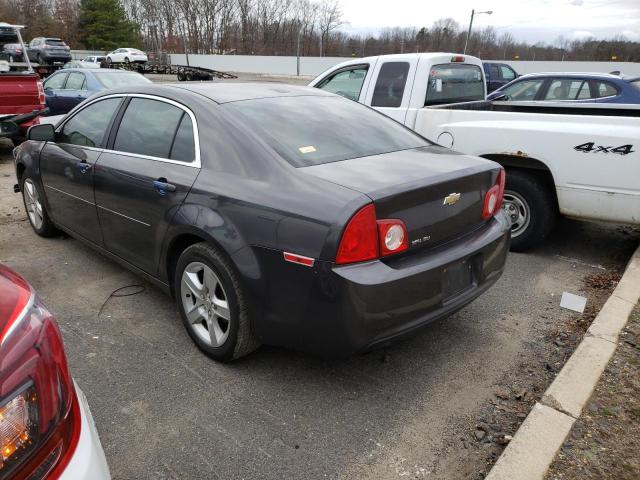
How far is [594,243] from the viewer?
5.38m

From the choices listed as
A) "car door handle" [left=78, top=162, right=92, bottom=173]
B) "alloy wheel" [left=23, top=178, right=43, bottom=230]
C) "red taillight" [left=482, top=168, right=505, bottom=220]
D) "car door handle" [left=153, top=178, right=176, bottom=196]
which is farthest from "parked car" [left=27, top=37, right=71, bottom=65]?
"red taillight" [left=482, top=168, right=505, bottom=220]

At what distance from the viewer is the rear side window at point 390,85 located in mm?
5656

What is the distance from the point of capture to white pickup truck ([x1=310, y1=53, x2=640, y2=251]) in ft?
13.5

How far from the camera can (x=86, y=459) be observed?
139cm

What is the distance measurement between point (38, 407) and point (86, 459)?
0.71 feet

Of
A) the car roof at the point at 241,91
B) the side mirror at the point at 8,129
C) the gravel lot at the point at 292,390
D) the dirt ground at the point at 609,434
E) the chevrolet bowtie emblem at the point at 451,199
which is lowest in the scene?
the gravel lot at the point at 292,390

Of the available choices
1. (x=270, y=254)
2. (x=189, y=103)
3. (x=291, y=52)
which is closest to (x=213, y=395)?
(x=270, y=254)

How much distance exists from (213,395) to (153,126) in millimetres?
1856

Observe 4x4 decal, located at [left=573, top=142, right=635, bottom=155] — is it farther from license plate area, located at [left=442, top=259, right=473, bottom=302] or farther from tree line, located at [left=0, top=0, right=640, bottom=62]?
tree line, located at [left=0, top=0, right=640, bottom=62]

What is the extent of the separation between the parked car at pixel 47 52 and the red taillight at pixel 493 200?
124ft

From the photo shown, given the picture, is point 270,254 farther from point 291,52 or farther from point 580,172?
point 291,52

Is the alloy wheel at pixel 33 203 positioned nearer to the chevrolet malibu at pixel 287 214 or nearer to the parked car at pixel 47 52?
the chevrolet malibu at pixel 287 214

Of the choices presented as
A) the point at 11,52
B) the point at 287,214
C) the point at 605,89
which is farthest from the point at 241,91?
the point at 11,52

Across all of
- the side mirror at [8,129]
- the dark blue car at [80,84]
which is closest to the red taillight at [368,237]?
the side mirror at [8,129]
